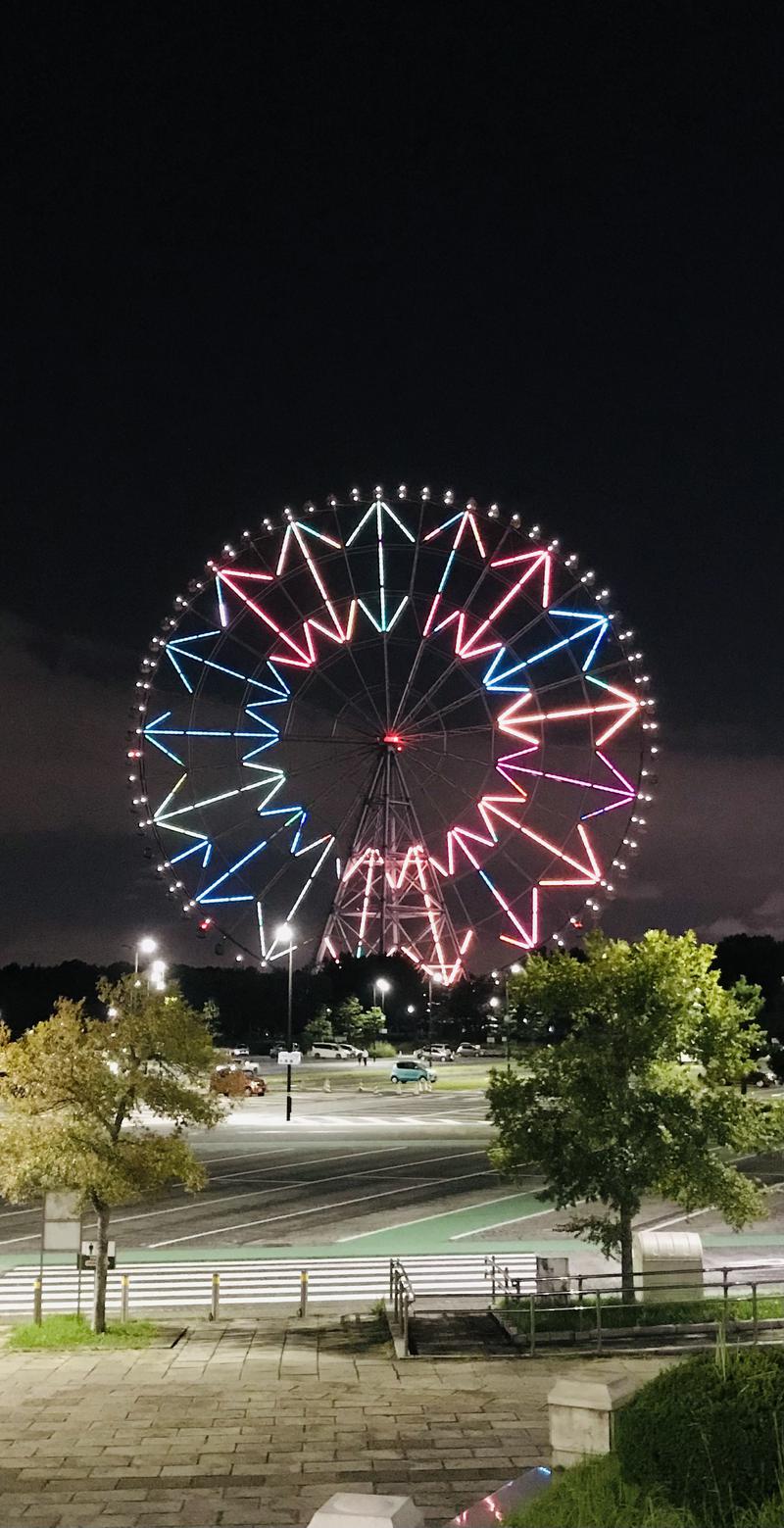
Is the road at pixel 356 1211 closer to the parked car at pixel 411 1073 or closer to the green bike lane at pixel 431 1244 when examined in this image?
the green bike lane at pixel 431 1244

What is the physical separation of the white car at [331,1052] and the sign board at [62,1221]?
70428mm

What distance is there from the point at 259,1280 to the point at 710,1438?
52.6 ft

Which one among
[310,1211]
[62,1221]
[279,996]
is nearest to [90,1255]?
[62,1221]

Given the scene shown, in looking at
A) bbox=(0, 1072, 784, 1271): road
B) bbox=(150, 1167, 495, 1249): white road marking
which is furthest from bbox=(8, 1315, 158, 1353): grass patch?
bbox=(150, 1167, 495, 1249): white road marking

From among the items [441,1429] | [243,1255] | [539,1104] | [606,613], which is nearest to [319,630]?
[606,613]

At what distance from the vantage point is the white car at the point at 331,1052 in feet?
292

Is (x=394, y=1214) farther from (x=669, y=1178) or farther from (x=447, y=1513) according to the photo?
(x=447, y=1513)

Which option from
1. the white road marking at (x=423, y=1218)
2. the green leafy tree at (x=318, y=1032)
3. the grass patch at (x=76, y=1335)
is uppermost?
the green leafy tree at (x=318, y=1032)

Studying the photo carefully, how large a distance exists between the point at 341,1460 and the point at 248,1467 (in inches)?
31.2

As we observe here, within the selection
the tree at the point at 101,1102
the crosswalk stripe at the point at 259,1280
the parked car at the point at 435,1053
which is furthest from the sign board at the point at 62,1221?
the parked car at the point at 435,1053

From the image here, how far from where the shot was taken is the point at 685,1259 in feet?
63.6

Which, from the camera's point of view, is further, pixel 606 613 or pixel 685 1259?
pixel 606 613

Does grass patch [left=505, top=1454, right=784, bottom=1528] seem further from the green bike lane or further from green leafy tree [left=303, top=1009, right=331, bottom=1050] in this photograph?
green leafy tree [left=303, top=1009, right=331, bottom=1050]

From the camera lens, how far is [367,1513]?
6734 millimetres
